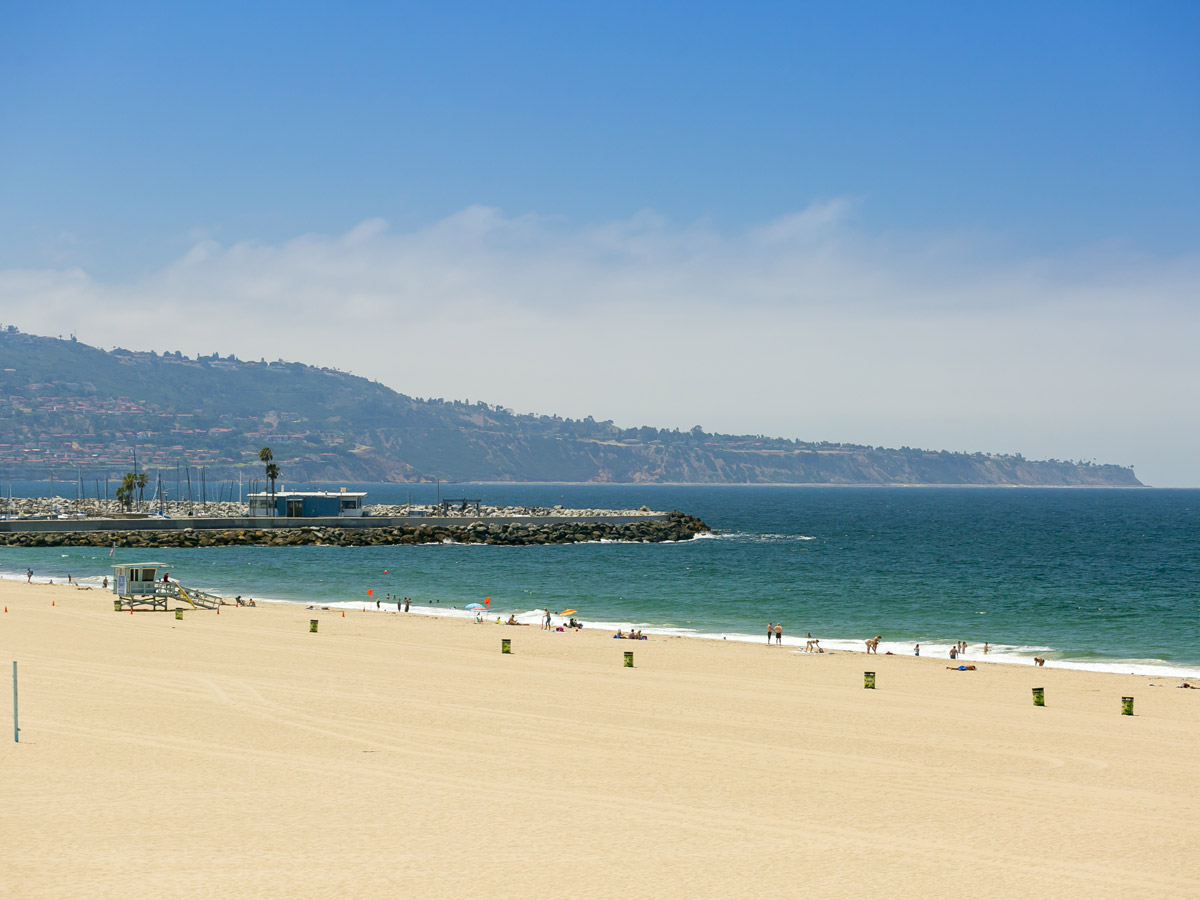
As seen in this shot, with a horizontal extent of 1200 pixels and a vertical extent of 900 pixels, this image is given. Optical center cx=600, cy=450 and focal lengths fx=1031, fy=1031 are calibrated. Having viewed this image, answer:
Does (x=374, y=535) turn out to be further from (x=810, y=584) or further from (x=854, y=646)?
(x=854, y=646)

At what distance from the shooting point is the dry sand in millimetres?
14172

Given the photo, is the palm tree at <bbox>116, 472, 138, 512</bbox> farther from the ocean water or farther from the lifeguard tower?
the lifeguard tower

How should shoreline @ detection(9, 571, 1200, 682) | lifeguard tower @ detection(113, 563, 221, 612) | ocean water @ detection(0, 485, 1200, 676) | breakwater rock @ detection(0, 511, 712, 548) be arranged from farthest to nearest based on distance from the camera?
breakwater rock @ detection(0, 511, 712, 548)
lifeguard tower @ detection(113, 563, 221, 612)
ocean water @ detection(0, 485, 1200, 676)
shoreline @ detection(9, 571, 1200, 682)

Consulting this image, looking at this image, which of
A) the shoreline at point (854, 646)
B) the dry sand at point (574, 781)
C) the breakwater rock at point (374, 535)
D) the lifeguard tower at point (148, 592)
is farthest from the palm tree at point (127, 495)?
the dry sand at point (574, 781)

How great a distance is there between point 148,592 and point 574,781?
36.0 m

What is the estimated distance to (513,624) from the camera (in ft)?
152

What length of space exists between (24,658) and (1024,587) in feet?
180

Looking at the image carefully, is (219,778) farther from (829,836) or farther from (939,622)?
(939,622)

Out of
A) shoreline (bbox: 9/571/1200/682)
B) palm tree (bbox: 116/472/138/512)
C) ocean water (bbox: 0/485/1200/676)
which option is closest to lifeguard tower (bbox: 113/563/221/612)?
shoreline (bbox: 9/571/1200/682)

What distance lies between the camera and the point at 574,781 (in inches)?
751

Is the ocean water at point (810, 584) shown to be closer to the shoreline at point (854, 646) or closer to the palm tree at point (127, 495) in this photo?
the shoreline at point (854, 646)

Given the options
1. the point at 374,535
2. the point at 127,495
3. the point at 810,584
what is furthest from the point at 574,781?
the point at 127,495

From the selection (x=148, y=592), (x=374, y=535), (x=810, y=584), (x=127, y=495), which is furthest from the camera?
(x=127, y=495)

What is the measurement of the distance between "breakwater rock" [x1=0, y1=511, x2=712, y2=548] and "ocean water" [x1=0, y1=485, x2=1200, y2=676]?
13.1 ft
